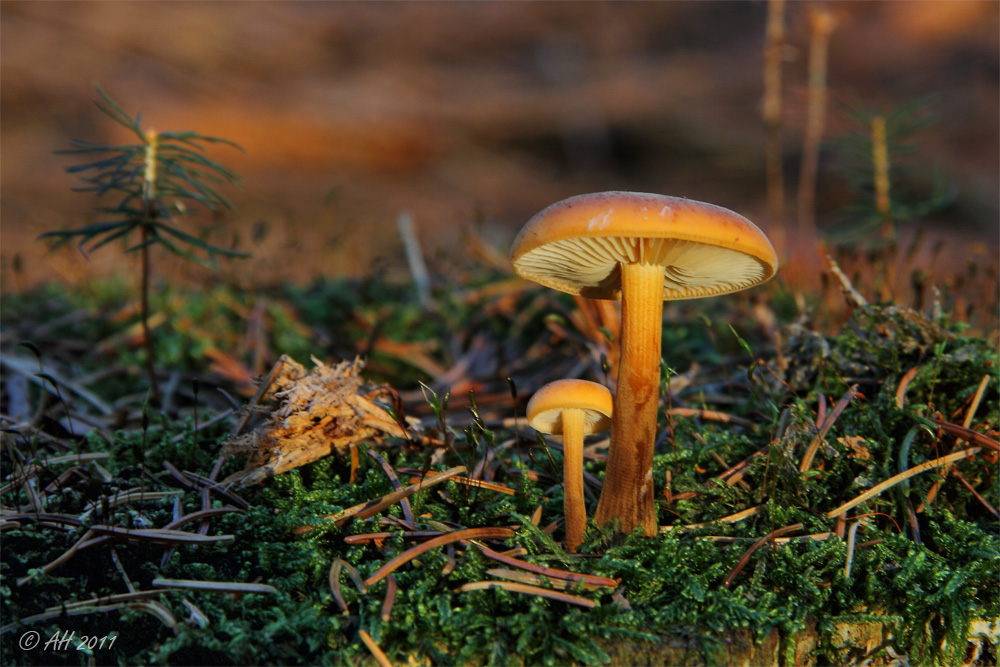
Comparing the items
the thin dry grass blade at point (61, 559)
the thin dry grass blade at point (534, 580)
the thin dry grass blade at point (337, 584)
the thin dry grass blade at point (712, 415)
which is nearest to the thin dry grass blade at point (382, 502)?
the thin dry grass blade at point (337, 584)

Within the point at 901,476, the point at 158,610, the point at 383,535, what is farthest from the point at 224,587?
the point at 901,476

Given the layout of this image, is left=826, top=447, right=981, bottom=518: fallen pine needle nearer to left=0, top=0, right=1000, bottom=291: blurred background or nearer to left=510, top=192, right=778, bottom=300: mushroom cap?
left=510, top=192, right=778, bottom=300: mushroom cap

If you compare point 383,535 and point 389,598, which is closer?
point 389,598

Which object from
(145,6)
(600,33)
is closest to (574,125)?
(600,33)

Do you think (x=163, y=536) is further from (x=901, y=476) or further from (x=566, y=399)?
(x=901, y=476)

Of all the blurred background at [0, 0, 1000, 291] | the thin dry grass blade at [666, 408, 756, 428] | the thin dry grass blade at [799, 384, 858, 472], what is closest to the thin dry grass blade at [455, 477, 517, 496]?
the thin dry grass blade at [666, 408, 756, 428]

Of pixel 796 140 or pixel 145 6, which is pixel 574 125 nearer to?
pixel 796 140

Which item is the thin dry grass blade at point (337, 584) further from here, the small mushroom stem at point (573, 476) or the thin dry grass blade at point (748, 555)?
the thin dry grass blade at point (748, 555)
